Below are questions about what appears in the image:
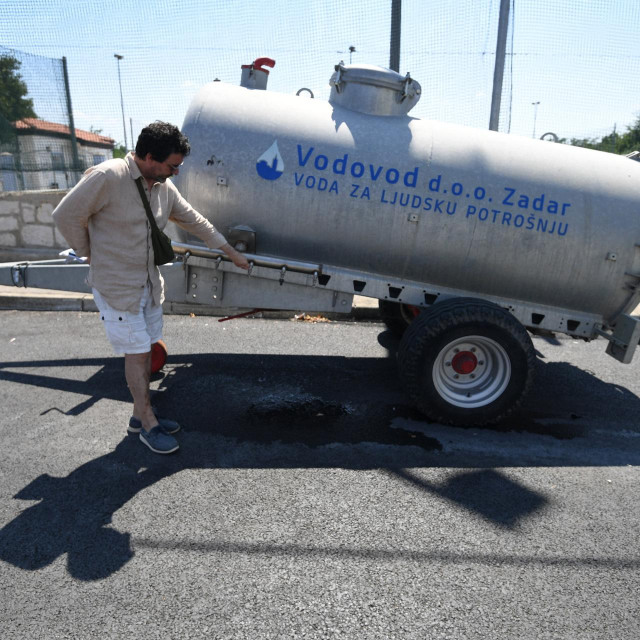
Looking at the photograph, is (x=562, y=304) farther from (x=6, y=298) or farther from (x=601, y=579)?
(x=6, y=298)

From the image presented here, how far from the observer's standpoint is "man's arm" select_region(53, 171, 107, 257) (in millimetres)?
2799

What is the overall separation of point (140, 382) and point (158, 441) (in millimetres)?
401

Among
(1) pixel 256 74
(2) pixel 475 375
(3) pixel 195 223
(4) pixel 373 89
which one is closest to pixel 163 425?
(3) pixel 195 223

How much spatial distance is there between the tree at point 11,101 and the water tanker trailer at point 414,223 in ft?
17.3

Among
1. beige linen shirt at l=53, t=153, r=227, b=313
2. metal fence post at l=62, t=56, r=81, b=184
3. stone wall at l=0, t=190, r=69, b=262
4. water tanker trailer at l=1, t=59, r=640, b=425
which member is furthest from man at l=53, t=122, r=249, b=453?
metal fence post at l=62, t=56, r=81, b=184

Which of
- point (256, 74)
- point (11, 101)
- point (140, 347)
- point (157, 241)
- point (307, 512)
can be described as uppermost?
point (11, 101)

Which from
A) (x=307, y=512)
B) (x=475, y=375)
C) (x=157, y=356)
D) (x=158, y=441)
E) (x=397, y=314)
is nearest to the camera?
(x=307, y=512)

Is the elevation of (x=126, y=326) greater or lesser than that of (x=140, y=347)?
greater

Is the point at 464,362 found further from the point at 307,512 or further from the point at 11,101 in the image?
the point at 11,101

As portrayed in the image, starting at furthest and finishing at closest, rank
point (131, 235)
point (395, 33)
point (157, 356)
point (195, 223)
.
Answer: point (395, 33)
point (157, 356)
point (195, 223)
point (131, 235)

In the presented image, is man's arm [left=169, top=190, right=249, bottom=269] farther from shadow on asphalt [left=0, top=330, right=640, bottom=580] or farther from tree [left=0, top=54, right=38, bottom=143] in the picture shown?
tree [left=0, top=54, right=38, bottom=143]

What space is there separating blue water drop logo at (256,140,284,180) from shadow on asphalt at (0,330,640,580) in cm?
181

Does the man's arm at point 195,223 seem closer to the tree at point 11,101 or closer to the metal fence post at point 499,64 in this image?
the metal fence post at point 499,64

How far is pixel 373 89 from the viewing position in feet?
13.3
